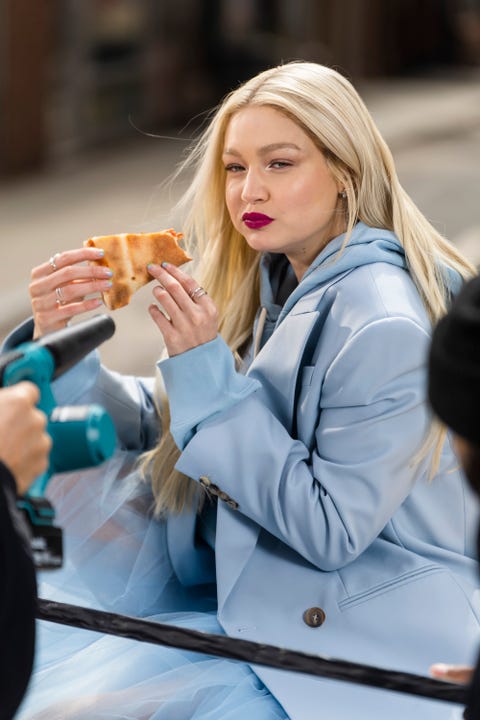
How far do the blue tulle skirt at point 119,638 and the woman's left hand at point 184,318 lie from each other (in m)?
0.67

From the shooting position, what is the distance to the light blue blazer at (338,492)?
2752 millimetres

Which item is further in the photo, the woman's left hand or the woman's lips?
the woman's lips

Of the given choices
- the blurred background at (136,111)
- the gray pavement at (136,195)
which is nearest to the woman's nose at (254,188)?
the gray pavement at (136,195)

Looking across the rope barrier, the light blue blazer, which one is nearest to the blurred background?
the light blue blazer

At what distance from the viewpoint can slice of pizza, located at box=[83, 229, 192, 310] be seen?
309 centimetres

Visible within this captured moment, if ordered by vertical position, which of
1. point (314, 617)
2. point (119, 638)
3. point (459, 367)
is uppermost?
point (459, 367)

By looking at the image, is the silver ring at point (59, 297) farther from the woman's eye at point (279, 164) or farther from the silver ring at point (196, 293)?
the woman's eye at point (279, 164)

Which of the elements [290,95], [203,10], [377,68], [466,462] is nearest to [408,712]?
[466,462]

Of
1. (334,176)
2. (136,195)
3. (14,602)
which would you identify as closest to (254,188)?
(334,176)

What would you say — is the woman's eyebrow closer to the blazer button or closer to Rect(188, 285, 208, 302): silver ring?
Rect(188, 285, 208, 302): silver ring

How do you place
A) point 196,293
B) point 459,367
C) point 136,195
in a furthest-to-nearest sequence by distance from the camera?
point 136,195 < point 196,293 < point 459,367

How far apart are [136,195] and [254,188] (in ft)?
33.4

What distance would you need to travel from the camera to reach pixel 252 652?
2191 mm

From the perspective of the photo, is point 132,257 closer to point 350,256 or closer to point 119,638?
point 350,256
